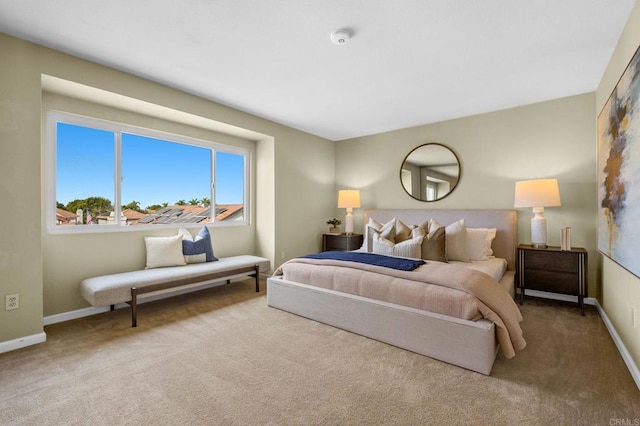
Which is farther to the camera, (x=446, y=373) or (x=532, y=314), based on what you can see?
(x=532, y=314)

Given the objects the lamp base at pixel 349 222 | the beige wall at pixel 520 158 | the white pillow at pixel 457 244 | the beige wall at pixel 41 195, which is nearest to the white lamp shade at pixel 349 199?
the lamp base at pixel 349 222

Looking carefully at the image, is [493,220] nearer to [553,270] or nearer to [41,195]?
[553,270]

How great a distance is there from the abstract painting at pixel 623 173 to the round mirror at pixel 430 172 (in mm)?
1864

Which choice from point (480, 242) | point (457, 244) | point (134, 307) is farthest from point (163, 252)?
point (480, 242)

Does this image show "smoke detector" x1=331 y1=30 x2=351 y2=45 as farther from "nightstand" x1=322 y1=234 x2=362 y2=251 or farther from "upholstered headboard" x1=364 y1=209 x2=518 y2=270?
"nightstand" x1=322 y1=234 x2=362 y2=251

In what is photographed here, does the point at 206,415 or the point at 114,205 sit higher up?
the point at 114,205

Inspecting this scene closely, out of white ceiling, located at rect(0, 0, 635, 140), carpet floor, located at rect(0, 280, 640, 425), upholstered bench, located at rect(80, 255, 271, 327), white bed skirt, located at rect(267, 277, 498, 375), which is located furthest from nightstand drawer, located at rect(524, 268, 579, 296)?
upholstered bench, located at rect(80, 255, 271, 327)

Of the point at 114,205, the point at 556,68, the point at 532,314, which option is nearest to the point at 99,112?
the point at 114,205

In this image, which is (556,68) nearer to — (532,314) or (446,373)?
(532,314)

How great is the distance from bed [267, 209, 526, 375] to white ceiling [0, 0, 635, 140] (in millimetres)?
1990

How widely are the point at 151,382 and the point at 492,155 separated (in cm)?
468

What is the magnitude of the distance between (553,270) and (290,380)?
10.5 ft

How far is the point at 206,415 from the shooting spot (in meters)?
1.67

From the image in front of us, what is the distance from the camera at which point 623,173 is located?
7.16 ft
